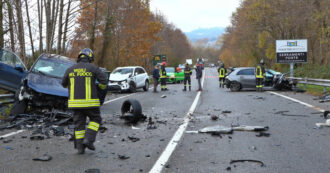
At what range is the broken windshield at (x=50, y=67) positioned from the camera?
10625mm

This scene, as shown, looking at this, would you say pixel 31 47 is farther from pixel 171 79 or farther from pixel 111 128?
pixel 171 79

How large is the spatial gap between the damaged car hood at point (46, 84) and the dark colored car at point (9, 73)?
30.2 inches

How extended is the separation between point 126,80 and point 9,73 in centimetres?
995

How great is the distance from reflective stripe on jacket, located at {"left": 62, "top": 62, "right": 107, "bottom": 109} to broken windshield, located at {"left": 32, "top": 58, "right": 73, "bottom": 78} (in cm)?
518

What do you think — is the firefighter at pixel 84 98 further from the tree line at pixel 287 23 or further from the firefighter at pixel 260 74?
the tree line at pixel 287 23

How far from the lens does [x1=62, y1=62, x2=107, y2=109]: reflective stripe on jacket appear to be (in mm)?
5625

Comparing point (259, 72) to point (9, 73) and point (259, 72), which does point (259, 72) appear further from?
point (9, 73)

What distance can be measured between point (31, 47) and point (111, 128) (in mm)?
13244

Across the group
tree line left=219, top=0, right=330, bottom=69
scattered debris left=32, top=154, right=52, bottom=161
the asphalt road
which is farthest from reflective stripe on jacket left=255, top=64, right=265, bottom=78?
scattered debris left=32, top=154, right=52, bottom=161

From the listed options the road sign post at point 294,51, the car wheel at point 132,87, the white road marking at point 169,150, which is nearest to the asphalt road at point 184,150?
the white road marking at point 169,150

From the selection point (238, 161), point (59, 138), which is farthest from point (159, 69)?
point (238, 161)

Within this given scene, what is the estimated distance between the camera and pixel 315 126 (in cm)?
794

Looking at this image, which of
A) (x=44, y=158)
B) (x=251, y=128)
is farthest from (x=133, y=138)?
(x=251, y=128)

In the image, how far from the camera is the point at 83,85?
5.68 metres
